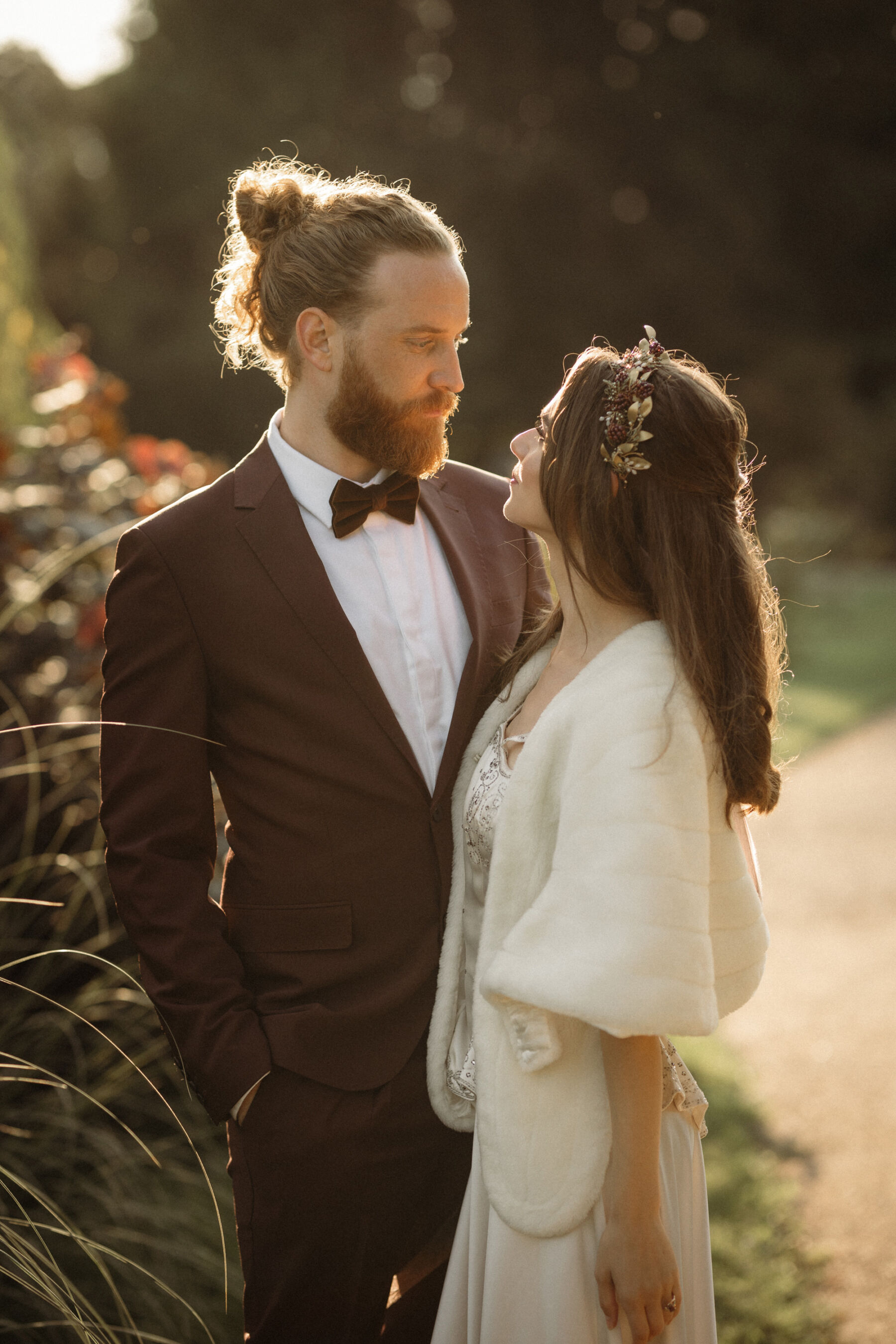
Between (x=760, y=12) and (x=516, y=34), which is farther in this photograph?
(x=516, y=34)

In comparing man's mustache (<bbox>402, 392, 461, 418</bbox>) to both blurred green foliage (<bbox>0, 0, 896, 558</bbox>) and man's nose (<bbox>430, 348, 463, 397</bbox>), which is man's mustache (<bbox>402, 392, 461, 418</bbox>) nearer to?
man's nose (<bbox>430, 348, 463, 397</bbox>)

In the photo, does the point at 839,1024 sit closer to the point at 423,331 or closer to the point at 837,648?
the point at 423,331

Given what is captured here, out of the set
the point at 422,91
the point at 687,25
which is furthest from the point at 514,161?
the point at 687,25

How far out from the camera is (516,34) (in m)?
15.8

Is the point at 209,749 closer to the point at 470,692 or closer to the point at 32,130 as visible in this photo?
the point at 470,692

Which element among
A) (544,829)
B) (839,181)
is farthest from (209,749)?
(839,181)

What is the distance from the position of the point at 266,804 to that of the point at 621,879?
30.4 inches

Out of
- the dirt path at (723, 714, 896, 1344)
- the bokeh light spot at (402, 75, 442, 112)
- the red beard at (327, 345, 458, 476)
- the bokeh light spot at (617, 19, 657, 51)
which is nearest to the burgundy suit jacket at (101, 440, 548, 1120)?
the red beard at (327, 345, 458, 476)

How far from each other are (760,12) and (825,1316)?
1616 centimetres

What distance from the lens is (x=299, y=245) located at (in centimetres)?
221

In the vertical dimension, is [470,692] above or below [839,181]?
below

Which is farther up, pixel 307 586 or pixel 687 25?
pixel 687 25

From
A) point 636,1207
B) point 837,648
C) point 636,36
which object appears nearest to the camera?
point 636,1207

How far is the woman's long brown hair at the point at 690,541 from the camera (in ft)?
5.61
